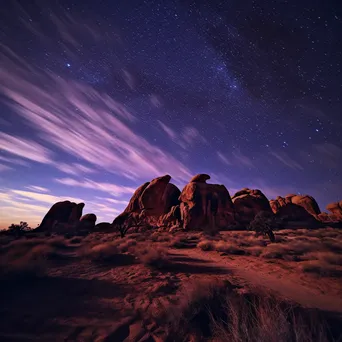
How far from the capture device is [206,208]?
35.7 metres

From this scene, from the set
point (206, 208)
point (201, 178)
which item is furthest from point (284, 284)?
point (201, 178)

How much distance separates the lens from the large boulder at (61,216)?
149 feet

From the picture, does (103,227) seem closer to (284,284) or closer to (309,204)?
(284,284)

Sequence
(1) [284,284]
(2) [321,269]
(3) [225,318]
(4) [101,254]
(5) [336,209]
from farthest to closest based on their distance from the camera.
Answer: (5) [336,209]
(4) [101,254]
(2) [321,269]
(1) [284,284]
(3) [225,318]

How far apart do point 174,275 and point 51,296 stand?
4.40m

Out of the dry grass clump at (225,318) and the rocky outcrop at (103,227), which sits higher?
the rocky outcrop at (103,227)

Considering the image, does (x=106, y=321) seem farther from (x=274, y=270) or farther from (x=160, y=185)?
(x=160, y=185)

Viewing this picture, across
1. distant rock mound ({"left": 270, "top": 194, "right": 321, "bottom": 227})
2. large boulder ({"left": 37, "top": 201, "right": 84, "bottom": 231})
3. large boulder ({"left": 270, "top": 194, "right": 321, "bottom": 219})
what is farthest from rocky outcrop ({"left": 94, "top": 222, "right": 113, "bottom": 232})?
large boulder ({"left": 270, "top": 194, "right": 321, "bottom": 219})

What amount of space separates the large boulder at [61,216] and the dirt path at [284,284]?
46.6 metres

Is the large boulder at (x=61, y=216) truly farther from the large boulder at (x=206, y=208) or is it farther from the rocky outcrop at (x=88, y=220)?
the large boulder at (x=206, y=208)

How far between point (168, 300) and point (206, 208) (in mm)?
31458

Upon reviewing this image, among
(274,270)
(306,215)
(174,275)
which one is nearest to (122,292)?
(174,275)

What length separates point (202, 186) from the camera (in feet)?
129

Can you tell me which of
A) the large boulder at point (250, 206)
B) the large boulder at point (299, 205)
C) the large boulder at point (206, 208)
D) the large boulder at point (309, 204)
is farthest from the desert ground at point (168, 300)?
the large boulder at point (309, 204)
